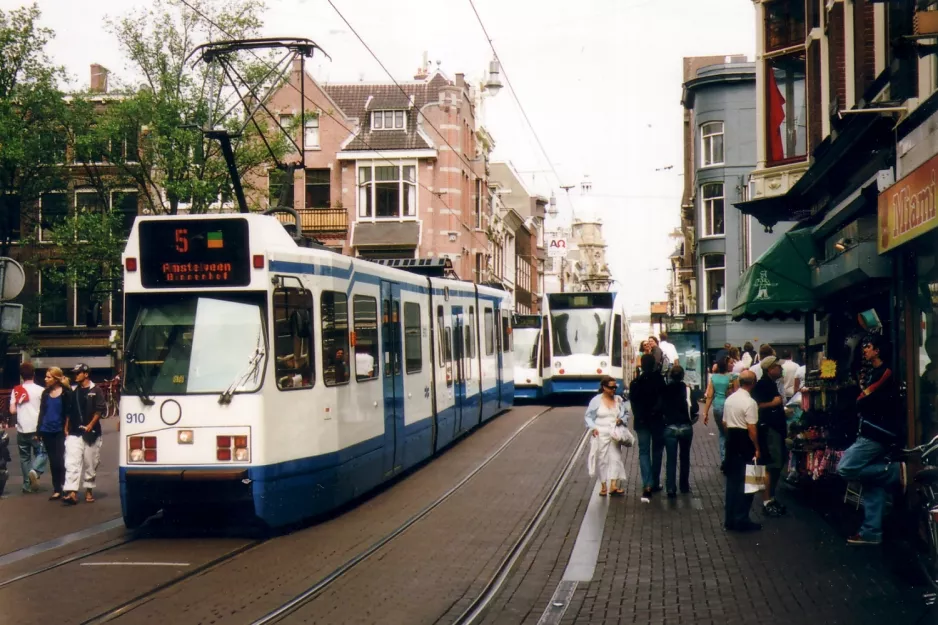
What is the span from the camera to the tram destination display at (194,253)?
1148 centimetres

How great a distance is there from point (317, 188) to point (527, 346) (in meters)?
21.5

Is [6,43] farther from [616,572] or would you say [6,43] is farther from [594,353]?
[616,572]

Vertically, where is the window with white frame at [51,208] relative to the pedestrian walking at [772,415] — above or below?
above

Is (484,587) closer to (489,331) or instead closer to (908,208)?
(908,208)

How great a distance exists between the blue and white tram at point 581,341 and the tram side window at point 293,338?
1812 cm

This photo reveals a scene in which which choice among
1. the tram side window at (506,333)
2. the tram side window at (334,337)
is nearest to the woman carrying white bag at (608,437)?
the tram side window at (334,337)

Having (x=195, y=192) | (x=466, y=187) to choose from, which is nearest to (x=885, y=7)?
(x=195, y=192)

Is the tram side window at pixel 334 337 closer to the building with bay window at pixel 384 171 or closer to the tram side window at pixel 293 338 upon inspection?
the tram side window at pixel 293 338

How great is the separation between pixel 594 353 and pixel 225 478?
63.4 feet

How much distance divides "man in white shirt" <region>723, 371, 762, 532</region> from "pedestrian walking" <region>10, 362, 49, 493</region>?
9429 millimetres

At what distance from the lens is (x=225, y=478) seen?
1117 cm

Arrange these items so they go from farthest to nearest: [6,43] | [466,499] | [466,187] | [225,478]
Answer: [466,187] < [6,43] < [466,499] < [225,478]

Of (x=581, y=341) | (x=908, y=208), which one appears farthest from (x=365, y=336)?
(x=581, y=341)

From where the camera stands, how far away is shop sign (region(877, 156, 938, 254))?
960 cm
